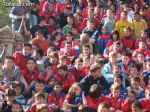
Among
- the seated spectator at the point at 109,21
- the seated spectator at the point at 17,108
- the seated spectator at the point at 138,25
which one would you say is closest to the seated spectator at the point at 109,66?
the seated spectator at the point at 17,108

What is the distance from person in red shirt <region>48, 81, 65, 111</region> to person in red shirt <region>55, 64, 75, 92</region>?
455mm

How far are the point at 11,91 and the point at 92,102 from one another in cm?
159

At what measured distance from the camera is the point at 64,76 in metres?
11.9

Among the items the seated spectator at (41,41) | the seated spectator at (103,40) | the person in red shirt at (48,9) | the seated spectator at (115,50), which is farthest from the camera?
the person in red shirt at (48,9)

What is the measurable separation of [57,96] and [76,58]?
2278 mm

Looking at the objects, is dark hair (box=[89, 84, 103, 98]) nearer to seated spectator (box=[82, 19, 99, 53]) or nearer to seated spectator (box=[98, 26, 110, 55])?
seated spectator (box=[98, 26, 110, 55])

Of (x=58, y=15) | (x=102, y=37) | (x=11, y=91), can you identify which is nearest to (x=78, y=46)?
→ (x=102, y=37)

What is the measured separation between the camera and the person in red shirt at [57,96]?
1103cm

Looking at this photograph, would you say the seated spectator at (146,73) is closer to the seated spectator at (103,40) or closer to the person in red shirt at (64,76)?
the person in red shirt at (64,76)

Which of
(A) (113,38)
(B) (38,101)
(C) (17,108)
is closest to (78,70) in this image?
(B) (38,101)

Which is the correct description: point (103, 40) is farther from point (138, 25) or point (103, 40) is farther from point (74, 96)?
point (74, 96)

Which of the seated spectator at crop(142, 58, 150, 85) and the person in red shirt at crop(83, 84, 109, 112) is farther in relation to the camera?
the seated spectator at crop(142, 58, 150, 85)

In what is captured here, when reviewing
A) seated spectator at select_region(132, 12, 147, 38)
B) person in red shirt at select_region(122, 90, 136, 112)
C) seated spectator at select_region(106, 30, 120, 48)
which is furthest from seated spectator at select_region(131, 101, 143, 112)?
seated spectator at select_region(132, 12, 147, 38)

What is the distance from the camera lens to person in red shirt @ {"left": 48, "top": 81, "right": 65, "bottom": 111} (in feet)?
36.2
